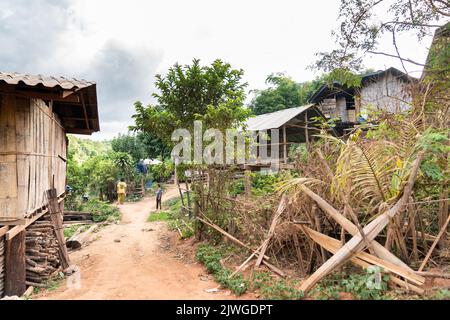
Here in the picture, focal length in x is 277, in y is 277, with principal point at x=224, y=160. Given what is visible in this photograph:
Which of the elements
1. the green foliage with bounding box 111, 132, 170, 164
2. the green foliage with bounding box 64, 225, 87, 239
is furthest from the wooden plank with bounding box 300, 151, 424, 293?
the green foliage with bounding box 111, 132, 170, 164

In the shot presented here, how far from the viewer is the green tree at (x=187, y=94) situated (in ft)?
30.0

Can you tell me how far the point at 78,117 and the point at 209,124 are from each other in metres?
4.75

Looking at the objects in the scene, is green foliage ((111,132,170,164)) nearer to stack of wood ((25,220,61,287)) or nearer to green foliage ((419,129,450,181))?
stack of wood ((25,220,61,287))

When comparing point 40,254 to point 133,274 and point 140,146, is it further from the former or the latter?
point 140,146

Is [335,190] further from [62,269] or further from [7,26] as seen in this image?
[7,26]

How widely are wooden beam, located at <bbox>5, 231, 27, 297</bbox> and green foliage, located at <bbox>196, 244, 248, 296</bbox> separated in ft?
12.5

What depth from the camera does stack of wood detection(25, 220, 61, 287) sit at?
607cm

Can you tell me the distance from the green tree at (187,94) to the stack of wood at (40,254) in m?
4.12

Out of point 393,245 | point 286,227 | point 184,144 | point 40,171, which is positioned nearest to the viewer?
point 393,245

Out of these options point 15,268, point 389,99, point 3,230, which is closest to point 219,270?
point 15,268

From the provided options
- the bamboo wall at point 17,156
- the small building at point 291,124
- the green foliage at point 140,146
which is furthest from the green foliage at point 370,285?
the green foliage at point 140,146

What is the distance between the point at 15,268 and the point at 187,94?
21.5 feet

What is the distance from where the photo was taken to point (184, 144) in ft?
29.6
